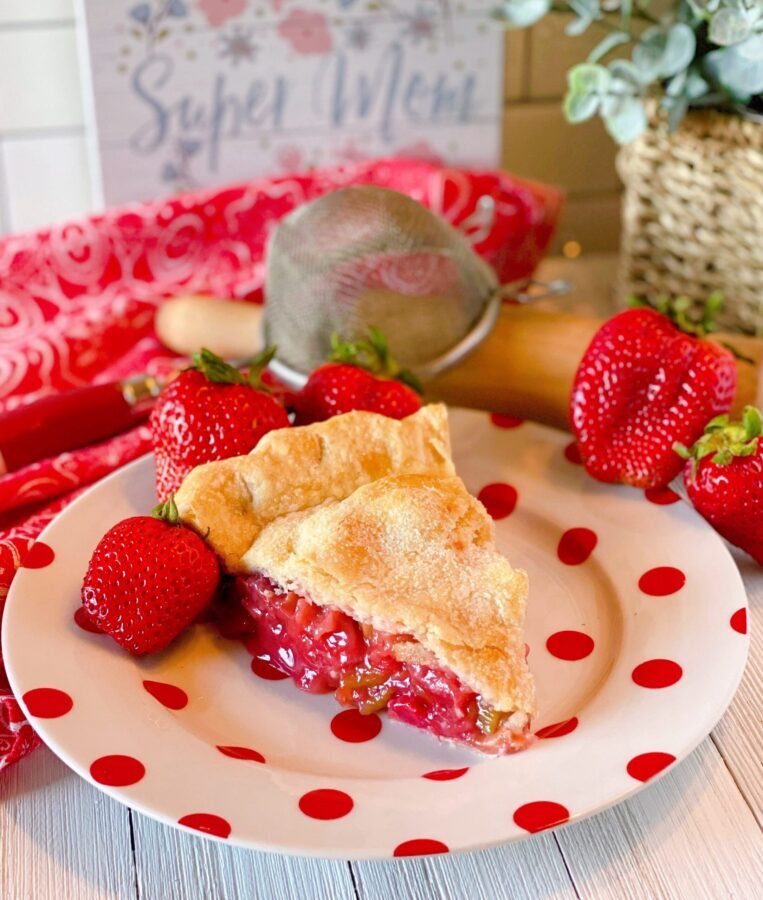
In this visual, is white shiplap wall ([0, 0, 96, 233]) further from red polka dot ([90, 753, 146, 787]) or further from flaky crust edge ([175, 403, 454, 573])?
red polka dot ([90, 753, 146, 787])

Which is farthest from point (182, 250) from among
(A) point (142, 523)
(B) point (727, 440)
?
(B) point (727, 440)

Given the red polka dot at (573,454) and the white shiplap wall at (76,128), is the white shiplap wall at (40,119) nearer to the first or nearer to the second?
the white shiplap wall at (76,128)

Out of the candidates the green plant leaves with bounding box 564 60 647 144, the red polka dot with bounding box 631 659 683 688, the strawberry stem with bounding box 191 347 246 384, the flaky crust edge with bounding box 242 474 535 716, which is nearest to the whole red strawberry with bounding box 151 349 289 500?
the strawberry stem with bounding box 191 347 246 384

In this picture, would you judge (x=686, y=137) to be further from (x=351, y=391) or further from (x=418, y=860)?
(x=418, y=860)

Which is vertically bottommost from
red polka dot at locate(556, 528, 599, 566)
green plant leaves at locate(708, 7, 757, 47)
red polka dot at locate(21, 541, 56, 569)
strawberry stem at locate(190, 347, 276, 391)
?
red polka dot at locate(556, 528, 599, 566)

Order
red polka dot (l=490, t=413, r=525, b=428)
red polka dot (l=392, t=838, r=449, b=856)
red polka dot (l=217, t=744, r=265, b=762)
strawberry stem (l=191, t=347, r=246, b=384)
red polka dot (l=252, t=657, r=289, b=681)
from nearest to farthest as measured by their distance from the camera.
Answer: red polka dot (l=392, t=838, r=449, b=856), red polka dot (l=217, t=744, r=265, b=762), red polka dot (l=252, t=657, r=289, b=681), strawberry stem (l=191, t=347, r=246, b=384), red polka dot (l=490, t=413, r=525, b=428)

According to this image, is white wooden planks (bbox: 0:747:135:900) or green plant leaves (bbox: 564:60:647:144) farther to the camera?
green plant leaves (bbox: 564:60:647:144)

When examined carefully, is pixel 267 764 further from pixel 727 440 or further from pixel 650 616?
pixel 727 440
